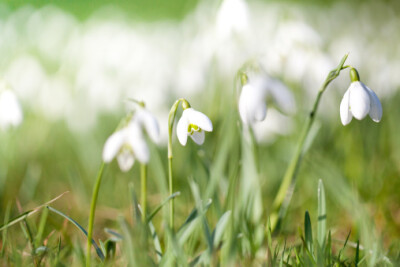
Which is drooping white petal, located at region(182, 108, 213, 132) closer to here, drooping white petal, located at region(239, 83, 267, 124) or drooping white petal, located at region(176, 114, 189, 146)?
drooping white petal, located at region(176, 114, 189, 146)

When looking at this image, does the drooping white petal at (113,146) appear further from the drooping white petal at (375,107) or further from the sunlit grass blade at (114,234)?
the drooping white petal at (375,107)

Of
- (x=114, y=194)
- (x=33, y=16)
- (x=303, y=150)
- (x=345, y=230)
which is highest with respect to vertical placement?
(x=33, y=16)

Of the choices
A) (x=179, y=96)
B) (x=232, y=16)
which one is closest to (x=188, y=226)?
(x=232, y=16)

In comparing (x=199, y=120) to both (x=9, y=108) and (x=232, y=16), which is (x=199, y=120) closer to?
(x=9, y=108)

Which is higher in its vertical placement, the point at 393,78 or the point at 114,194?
the point at 393,78

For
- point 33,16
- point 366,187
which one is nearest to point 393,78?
point 366,187

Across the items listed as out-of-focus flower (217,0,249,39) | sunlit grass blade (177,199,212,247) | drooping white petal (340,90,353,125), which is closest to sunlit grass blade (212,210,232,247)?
sunlit grass blade (177,199,212,247)

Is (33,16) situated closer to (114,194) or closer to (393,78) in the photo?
(114,194)
